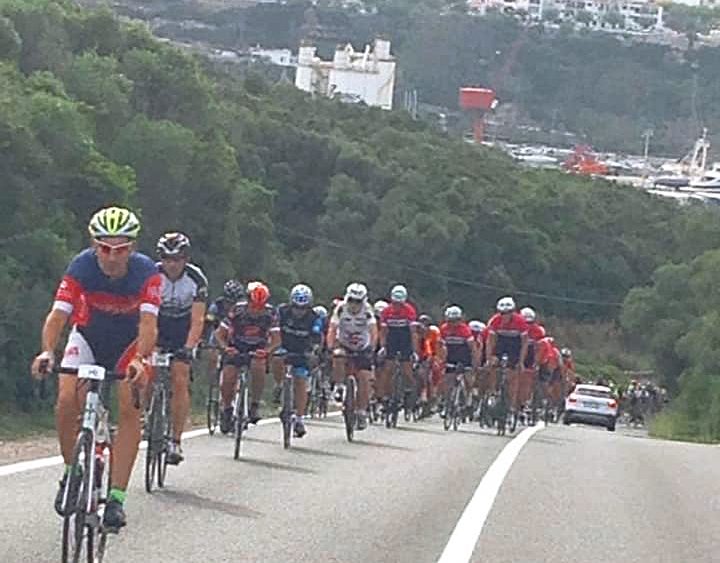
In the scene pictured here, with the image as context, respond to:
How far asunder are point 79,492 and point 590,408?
40369 mm

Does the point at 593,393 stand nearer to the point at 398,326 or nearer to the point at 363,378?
the point at 398,326

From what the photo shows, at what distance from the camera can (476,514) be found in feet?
51.2

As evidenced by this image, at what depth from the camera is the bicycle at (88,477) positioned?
10.5 meters

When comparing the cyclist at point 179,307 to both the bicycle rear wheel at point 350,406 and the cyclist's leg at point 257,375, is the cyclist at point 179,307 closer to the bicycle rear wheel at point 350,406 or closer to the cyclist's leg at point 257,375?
the cyclist's leg at point 257,375

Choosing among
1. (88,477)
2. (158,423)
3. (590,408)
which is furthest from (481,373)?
(590,408)

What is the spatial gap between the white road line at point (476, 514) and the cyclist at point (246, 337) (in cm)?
255

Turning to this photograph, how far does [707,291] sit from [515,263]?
1195 cm

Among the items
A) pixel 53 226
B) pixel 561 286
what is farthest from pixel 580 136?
pixel 53 226

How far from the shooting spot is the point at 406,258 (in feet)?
248

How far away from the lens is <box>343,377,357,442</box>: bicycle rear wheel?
22328 millimetres

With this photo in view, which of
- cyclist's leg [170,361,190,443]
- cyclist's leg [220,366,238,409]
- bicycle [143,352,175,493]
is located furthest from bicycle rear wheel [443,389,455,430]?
bicycle [143,352,175,493]

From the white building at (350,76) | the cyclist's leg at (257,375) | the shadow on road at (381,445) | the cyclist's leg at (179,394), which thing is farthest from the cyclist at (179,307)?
the white building at (350,76)

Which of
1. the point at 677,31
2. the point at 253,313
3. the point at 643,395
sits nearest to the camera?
the point at 253,313

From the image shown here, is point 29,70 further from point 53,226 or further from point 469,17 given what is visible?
point 469,17
